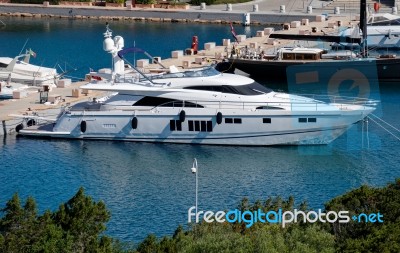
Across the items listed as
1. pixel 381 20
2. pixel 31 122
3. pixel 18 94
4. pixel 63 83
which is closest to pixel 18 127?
pixel 31 122

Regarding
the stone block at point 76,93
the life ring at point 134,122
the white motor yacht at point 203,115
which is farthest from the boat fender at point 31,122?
the life ring at point 134,122

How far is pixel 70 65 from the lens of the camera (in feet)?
250

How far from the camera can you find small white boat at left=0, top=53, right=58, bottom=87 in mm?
63344

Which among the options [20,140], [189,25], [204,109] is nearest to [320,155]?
[204,109]

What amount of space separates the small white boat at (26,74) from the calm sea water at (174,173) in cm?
1135

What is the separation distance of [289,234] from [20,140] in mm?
24721

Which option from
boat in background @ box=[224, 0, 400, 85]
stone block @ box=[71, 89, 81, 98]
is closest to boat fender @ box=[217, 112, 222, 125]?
stone block @ box=[71, 89, 81, 98]

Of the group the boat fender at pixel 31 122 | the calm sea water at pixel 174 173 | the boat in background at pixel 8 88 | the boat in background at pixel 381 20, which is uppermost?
the boat in background at pixel 381 20

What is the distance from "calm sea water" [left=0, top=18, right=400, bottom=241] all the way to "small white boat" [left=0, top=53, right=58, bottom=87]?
11352 millimetres

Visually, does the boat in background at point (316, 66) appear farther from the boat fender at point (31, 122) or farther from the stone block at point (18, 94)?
the boat fender at point (31, 122)

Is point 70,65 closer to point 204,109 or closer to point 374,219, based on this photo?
point 204,109

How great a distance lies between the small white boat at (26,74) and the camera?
6334cm

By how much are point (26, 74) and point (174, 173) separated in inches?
837

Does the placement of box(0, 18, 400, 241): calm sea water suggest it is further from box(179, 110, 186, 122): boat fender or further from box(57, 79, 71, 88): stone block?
box(57, 79, 71, 88): stone block
